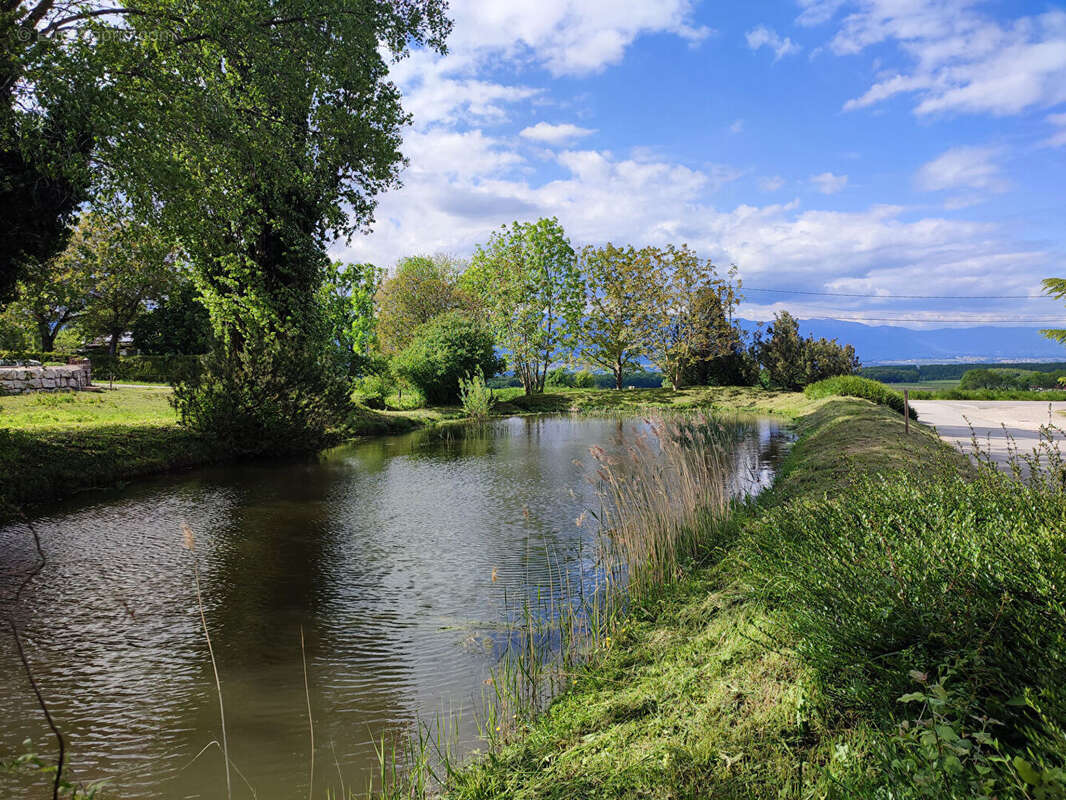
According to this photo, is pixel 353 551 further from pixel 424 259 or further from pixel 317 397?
pixel 424 259

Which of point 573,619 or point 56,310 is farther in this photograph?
point 56,310

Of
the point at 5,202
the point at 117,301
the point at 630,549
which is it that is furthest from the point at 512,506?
the point at 117,301

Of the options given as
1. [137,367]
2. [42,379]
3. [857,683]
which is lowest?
[857,683]

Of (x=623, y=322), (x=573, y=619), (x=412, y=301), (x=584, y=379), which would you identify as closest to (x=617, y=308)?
(x=623, y=322)

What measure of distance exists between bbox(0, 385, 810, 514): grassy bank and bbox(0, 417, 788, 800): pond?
27.1 inches

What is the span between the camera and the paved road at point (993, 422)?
38.3 ft

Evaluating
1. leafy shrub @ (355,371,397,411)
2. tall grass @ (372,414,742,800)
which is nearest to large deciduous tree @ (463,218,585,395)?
leafy shrub @ (355,371,397,411)

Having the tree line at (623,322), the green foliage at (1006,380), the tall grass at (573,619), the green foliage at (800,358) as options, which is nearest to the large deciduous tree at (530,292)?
the tree line at (623,322)

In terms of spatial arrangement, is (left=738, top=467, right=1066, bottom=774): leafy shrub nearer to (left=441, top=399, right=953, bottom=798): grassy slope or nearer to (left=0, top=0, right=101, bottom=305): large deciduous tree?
(left=441, top=399, right=953, bottom=798): grassy slope

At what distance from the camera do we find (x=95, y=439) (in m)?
11.0

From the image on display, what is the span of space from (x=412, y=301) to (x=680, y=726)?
130 feet

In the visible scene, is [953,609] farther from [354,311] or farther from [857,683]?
[354,311]

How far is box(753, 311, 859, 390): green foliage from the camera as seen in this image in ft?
95.4

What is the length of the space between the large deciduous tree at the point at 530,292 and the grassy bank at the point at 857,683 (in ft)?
90.4
